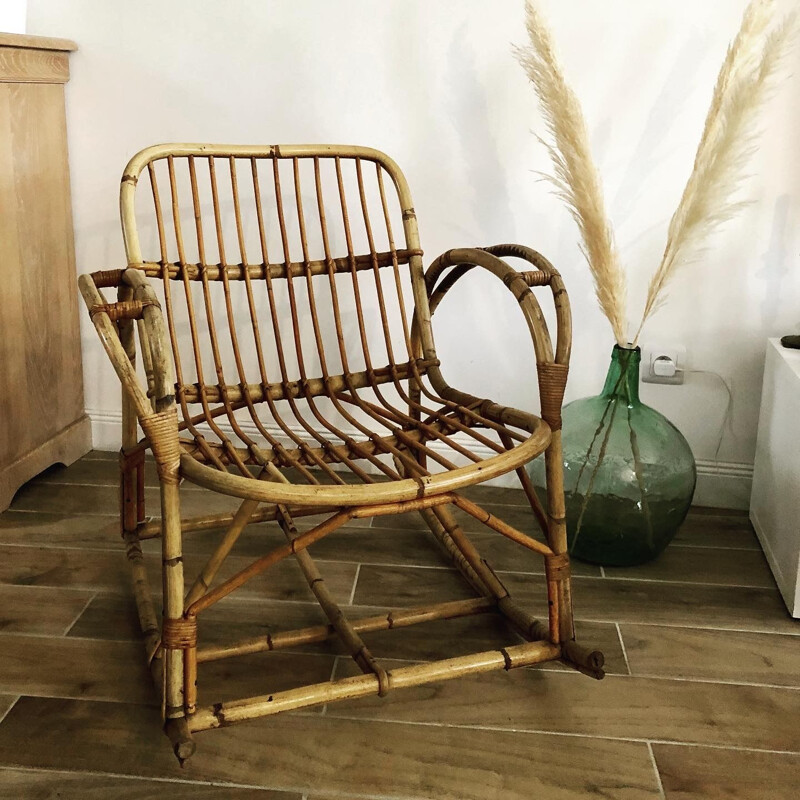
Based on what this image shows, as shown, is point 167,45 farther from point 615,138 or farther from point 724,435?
point 724,435

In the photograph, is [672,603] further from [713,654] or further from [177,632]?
[177,632]

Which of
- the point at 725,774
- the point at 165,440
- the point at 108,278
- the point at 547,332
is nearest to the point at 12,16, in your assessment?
the point at 108,278

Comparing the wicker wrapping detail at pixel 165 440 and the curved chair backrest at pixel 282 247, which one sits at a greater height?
the curved chair backrest at pixel 282 247

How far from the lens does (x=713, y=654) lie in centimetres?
150

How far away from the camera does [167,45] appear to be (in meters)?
2.06

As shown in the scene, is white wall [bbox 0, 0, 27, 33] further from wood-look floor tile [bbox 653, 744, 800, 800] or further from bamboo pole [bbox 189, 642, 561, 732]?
wood-look floor tile [bbox 653, 744, 800, 800]

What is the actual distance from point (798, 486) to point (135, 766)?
1177 millimetres

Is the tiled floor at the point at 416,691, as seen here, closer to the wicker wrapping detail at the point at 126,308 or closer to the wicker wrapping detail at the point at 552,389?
the wicker wrapping detail at the point at 552,389

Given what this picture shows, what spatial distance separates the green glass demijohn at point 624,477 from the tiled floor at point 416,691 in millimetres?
66

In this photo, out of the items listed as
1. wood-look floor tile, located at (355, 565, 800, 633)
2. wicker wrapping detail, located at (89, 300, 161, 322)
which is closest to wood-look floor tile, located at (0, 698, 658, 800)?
wood-look floor tile, located at (355, 565, 800, 633)

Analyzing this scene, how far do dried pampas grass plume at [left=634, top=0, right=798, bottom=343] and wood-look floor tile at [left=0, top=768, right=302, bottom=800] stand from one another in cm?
116

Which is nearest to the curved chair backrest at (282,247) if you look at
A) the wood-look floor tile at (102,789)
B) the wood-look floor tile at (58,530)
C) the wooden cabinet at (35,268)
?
the wooden cabinet at (35,268)

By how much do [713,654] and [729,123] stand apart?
0.90m

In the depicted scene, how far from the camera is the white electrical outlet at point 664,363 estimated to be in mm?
2023
